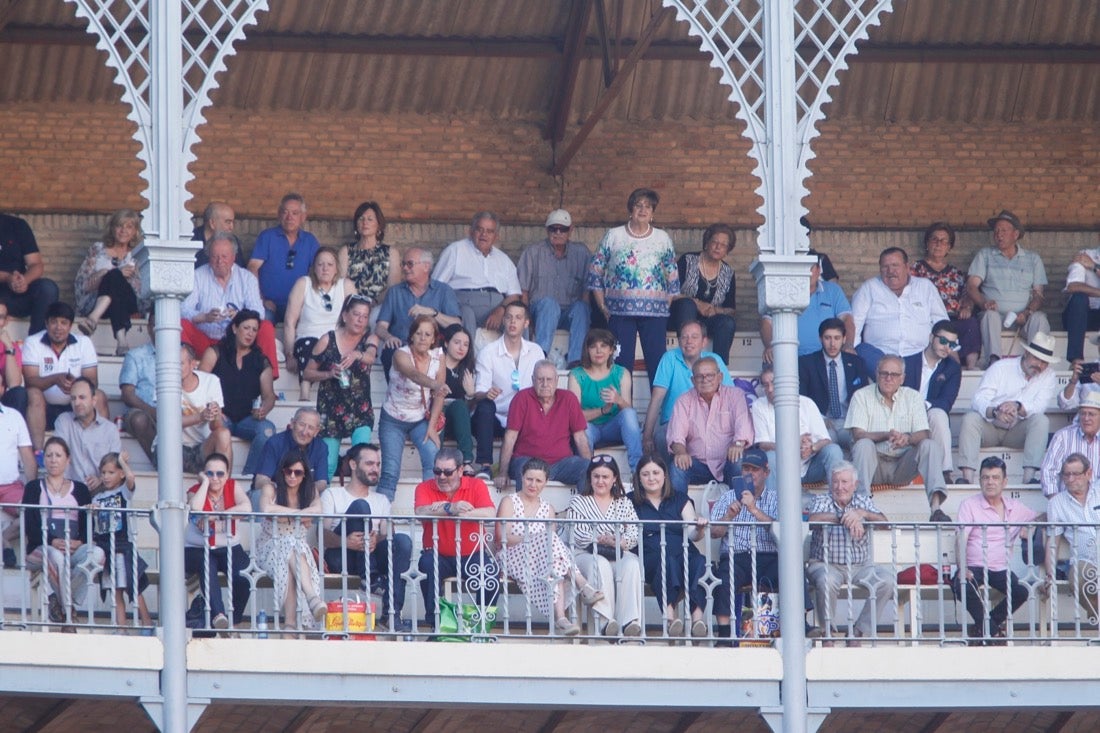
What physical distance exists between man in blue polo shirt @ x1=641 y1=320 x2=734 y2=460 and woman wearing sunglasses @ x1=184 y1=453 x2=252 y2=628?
3.24 meters

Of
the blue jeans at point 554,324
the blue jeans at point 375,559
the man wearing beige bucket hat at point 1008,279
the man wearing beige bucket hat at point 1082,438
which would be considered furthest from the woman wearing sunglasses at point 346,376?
the man wearing beige bucket hat at point 1008,279

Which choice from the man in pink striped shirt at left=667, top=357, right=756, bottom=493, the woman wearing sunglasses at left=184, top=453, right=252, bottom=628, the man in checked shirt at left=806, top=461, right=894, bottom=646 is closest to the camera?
the woman wearing sunglasses at left=184, top=453, right=252, bottom=628

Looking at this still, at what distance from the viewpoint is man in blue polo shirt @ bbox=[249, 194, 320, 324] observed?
16172 mm

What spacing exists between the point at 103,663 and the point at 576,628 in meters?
2.76

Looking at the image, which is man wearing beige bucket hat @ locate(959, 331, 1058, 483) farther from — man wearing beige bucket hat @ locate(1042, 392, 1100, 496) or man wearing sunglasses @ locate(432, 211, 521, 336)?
man wearing sunglasses @ locate(432, 211, 521, 336)

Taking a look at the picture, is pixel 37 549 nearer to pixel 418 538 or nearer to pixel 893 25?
pixel 418 538

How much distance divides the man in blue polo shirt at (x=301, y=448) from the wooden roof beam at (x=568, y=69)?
559cm

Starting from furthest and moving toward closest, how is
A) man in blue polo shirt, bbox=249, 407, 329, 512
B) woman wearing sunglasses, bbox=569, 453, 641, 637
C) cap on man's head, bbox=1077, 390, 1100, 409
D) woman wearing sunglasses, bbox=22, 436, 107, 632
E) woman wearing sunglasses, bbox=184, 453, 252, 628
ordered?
cap on man's head, bbox=1077, 390, 1100, 409
man in blue polo shirt, bbox=249, 407, 329, 512
woman wearing sunglasses, bbox=569, 453, 641, 637
woman wearing sunglasses, bbox=184, 453, 252, 628
woman wearing sunglasses, bbox=22, 436, 107, 632

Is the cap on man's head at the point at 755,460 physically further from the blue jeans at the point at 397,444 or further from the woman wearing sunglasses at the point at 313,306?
the woman wearing sunglasses at the point at 313,306

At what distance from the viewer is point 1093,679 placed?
496 inches

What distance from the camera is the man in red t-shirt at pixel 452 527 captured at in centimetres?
1230

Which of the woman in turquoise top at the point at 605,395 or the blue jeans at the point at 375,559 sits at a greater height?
the woman in turquoise top at the point at 605,395

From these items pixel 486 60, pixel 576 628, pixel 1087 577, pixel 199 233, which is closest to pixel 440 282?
pixel 199 233

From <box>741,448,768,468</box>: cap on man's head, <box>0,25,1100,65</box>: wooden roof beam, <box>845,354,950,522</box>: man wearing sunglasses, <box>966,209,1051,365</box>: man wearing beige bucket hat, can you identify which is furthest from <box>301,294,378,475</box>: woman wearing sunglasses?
<box>966,209,1051,365</box>: man wearing beige bucket hat
